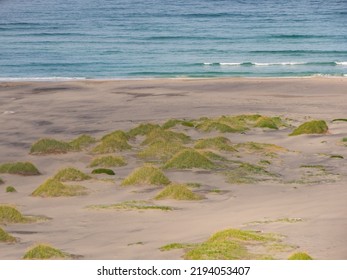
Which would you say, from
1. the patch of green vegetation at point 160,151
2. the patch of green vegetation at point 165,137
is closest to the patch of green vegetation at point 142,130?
the patch of green vegetation at point 165,137

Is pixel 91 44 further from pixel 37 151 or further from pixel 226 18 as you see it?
pixel 37 151

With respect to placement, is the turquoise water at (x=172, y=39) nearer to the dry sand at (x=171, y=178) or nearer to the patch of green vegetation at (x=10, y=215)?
the dry sand at (x=171, y=178)

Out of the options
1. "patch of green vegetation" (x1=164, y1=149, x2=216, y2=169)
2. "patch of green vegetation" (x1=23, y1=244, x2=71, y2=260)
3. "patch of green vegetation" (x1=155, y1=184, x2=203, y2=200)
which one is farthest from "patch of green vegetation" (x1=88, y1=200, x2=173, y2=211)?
"patch of green vegetation" (x1=23, y1=244, x2=71, y2=260)

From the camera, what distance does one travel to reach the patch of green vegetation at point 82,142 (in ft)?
96.8

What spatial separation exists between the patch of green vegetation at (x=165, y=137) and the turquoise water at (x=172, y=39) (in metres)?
30.0

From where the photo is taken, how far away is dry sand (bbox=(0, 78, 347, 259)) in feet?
54.5

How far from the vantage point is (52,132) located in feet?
114

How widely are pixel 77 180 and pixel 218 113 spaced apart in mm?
15963

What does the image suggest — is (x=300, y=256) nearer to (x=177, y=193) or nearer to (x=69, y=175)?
(x=177, y=193)

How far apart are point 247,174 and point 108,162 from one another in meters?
4.23

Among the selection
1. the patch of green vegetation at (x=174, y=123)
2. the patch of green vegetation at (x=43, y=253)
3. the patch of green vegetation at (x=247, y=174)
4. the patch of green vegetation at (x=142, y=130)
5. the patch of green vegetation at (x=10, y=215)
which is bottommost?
the patch of green vegetation at (x=174, y=123)

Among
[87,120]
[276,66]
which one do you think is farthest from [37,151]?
[276,66]

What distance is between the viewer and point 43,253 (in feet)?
49.2

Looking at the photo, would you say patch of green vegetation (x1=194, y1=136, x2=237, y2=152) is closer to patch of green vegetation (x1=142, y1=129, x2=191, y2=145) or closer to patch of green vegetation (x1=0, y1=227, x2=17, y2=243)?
patch of green vegetation (x1=142, y1=129, x2=191, y2=145)
